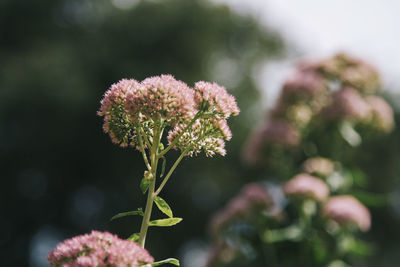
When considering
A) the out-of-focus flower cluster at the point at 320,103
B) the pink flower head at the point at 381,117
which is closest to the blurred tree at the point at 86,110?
the out-of-focus flower cluster at the point at 320,103

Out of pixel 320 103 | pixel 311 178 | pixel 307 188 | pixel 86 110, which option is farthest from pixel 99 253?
pixel 86 110

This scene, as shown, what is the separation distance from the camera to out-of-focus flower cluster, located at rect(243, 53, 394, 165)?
4.46m

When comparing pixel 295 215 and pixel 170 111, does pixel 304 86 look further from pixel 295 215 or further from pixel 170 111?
pixel 170 111

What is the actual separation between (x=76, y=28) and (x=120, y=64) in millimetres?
3635

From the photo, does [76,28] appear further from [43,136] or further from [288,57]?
[288,57]

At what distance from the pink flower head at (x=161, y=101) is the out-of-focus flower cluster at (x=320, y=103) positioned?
2998 millimetres

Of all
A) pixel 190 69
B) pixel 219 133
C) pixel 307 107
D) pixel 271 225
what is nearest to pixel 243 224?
pixel 271 225

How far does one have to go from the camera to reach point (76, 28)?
63.4 ft

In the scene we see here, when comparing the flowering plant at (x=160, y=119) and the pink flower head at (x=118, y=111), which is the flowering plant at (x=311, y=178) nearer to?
the flowering plant at (x=160, y=119)

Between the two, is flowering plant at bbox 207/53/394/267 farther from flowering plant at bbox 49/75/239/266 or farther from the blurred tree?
the blurred tree

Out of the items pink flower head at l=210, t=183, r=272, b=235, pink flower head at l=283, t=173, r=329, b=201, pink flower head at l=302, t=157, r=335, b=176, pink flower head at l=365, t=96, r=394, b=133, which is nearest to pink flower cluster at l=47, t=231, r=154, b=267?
pink flower head at l=283, t=173, r=329, b=201

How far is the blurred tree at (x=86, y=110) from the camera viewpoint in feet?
52.2

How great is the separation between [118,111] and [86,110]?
15182mm

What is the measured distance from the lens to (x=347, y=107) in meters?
4.29
